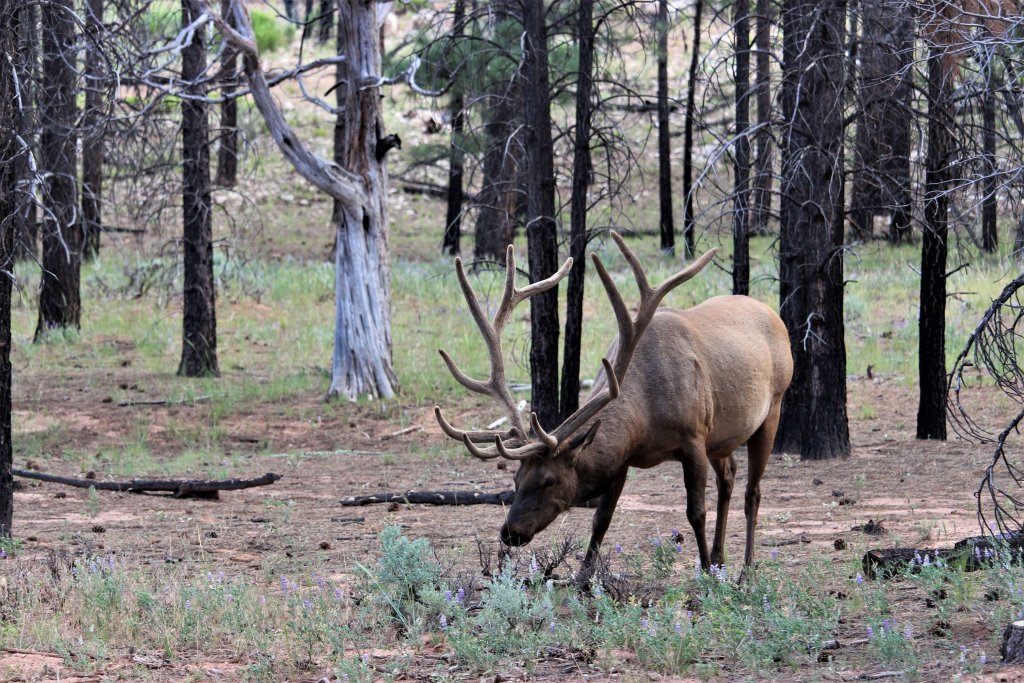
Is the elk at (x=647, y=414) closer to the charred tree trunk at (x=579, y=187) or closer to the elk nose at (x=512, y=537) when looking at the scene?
the elk nose at (x=512, y=537)

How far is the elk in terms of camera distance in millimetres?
6902

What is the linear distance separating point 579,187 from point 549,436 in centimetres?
571

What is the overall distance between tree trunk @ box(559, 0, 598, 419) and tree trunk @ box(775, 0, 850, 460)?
1.92 m

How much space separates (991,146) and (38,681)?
9.00 m

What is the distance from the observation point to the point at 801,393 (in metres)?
12.7

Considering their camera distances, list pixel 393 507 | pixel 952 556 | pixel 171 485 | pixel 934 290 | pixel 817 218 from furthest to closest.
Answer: pixel 934 290 → pixel 817 218 → pixel 171 485 → pixel 393 507 → pixel 952 556

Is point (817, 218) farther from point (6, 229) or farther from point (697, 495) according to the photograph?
point (6, 229)

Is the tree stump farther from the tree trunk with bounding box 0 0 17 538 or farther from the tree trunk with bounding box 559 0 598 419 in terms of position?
the tree trunk with bounding box 559 0 598 419

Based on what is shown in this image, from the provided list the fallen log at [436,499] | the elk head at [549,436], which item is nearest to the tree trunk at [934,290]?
the fallen log at [436,499]

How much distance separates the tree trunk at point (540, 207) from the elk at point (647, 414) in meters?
3.33

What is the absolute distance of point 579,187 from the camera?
1206 cm

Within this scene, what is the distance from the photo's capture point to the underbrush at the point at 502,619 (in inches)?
217

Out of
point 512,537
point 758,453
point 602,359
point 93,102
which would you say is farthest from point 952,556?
point 93,102

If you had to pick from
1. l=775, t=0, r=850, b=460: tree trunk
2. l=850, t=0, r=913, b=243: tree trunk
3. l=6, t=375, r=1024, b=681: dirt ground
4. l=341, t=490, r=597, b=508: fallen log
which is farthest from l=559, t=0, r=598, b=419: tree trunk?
l=850, t=0, r=913, b=243: tree trunk
